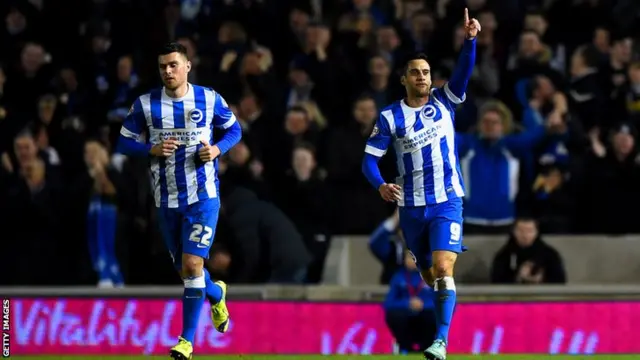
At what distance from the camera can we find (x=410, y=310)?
1481 cm

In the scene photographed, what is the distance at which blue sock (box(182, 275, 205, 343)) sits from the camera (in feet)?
38.4

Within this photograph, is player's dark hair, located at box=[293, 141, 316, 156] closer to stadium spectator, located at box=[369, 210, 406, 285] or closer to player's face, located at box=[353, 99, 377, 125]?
player's face, located at box=[353, 99, 377, 125]

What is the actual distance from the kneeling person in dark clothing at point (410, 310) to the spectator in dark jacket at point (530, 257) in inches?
58.3

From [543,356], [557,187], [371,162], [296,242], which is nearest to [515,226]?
[557,187]

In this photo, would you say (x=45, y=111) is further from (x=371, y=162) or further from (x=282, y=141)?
(x=371, y=162)

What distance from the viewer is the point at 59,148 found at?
1798 centimetres

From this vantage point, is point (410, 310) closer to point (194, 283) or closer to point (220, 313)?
point (220, 313)

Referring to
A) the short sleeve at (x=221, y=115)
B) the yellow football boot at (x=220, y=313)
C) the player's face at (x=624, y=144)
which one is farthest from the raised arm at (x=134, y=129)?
the player's face at (x=624, y=144)

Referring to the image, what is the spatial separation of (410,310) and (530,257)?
1801 millimetres

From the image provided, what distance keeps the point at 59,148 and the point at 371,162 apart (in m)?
6.85

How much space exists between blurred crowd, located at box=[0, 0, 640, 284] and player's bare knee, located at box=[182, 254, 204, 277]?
440cm

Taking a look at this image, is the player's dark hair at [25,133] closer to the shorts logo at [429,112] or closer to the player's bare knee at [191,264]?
the player's bare knee at [191,264]

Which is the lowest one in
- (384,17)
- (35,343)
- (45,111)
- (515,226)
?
(35,343)

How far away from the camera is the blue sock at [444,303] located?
1160 centimetres
